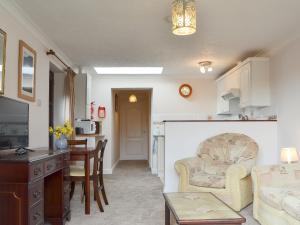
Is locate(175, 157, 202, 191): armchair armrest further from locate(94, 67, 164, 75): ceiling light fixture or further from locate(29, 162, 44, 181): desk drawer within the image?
locate(94, 67, 164, 75): ceiling light fixture

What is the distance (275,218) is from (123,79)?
16.9 ft

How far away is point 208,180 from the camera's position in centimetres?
400

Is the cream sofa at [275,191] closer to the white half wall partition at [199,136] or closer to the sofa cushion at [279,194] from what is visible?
the sofa cushion at [279,194]

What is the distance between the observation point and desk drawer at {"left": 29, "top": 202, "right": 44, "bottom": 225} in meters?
2.36

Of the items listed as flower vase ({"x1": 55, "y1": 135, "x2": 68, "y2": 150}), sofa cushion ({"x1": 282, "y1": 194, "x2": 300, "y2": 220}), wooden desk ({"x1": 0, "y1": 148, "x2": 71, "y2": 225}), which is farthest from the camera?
flower vase ({"x1": 55, "y1": 135, "x2": 68, "y2": 150})

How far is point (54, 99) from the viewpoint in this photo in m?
5.83

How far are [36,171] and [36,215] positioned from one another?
1.13 ft

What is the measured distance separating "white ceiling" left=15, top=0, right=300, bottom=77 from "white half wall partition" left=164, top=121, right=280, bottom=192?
1.23m

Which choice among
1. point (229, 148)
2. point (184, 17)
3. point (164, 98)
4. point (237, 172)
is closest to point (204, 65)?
point (164, 98)

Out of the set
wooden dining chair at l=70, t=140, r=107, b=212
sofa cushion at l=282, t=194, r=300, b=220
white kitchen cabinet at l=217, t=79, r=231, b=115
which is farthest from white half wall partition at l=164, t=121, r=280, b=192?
sofa cushion at l=282, t=194, r=300, b=220

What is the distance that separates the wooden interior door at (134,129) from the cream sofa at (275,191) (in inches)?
296

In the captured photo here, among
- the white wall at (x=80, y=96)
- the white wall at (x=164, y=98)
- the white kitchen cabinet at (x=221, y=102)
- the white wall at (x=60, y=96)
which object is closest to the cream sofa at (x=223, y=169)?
the white kitchen cabinet at (x=221, y=102)

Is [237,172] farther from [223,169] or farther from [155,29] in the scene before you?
[155,29]

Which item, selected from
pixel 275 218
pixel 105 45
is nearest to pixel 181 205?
pixel 275 218
